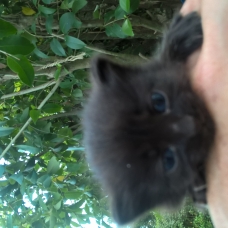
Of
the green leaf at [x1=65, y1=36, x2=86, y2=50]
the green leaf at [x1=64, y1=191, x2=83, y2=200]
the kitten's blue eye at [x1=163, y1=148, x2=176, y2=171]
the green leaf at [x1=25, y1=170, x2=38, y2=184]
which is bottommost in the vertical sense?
the green leaf at [x1=64, y1=191, x2=83, y2=200]

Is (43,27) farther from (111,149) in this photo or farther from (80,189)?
Answer: (111,149)

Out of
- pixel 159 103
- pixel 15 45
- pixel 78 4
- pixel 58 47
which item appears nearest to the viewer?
pixel 159 103

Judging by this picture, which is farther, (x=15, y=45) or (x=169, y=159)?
(x=15, y=45)

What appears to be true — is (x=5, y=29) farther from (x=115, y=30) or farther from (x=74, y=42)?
(x=115, y=30)

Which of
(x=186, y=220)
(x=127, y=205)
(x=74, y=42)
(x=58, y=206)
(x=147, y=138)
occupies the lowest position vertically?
(x=186, y=220)

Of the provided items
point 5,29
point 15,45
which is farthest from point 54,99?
point 5,29

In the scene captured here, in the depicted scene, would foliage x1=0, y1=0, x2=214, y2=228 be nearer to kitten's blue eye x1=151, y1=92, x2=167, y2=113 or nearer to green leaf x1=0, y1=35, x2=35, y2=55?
green leaf x1=0, y1=35, x2=35, y2=55

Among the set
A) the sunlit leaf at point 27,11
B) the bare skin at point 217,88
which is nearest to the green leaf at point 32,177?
the sunlit leaf at point 27,11

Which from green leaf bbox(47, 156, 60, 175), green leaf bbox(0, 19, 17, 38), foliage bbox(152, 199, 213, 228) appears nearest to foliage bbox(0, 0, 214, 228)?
green leaf bbox(47, 156, 60, 175)
